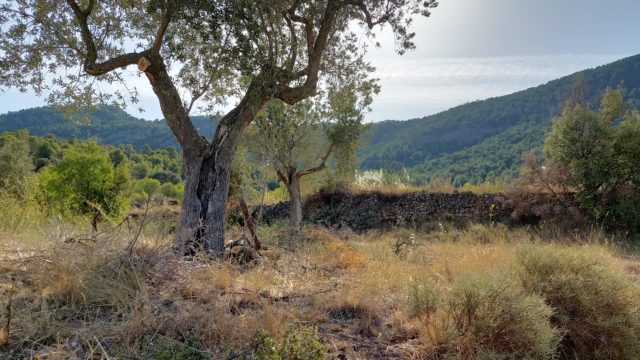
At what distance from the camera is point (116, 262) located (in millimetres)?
3842

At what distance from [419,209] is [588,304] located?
575 inches

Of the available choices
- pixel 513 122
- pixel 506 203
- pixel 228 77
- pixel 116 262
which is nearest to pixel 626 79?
pixel 513 122

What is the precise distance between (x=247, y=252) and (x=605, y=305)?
157 inches

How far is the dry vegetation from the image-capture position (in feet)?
9.42

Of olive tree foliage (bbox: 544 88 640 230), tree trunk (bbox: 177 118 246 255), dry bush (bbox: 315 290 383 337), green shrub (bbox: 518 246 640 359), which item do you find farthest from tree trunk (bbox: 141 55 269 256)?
olive tree foliage (bbox: 544 88 640 230)

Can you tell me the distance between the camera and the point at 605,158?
44.8 ft

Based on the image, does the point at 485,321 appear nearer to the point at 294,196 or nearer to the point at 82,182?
the point at 294,196

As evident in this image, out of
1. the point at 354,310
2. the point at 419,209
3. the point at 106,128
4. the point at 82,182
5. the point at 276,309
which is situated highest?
the point at 106,128

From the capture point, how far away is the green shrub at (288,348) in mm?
2696

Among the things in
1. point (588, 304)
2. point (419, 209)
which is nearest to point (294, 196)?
point (419, 209)

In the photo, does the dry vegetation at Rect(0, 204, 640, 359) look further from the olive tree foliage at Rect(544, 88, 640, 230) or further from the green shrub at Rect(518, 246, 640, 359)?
the olive tree foliage at Rect(544, 88, 640, 230)

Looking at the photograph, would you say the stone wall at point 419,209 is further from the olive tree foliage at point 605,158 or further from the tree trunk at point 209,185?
the tree trunk at point 209,185

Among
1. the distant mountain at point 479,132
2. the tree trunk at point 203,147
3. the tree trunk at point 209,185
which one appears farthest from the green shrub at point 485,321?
the distant mountain at point 479,132

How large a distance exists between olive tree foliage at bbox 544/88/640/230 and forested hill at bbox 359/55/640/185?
25732 mm
